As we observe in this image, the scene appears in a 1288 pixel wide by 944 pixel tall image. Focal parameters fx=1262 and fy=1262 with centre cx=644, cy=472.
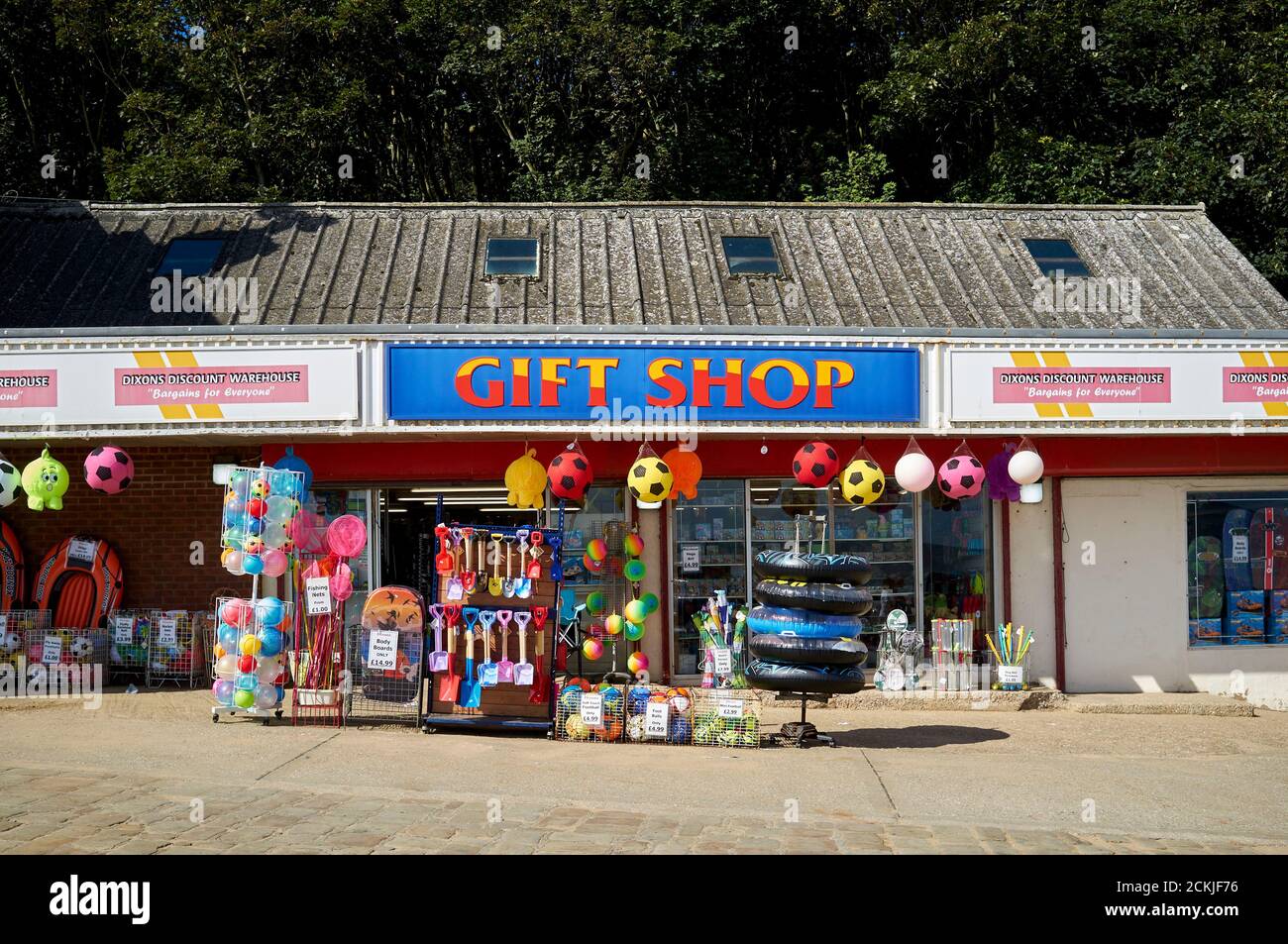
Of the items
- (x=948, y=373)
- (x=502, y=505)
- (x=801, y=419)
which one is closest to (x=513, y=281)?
(x=502, y=505)

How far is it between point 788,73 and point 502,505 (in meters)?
18.4

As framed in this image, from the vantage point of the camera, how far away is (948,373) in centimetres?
1361

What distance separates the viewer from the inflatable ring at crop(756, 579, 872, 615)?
11.2 metres

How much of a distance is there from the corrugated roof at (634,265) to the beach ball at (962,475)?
1.61 m

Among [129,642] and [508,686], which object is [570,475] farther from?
[129,642]

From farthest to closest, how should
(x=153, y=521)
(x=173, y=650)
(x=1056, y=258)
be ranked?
(x=1056, y=258)
(x=153, y=521)
(x=173, y=650)

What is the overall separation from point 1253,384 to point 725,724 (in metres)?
7.17

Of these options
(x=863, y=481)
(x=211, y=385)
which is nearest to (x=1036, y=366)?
(x=863, y=481)

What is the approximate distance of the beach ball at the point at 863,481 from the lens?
12.4 meters

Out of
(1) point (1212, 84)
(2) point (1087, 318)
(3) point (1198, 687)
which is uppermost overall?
(1) point (1212, 84)

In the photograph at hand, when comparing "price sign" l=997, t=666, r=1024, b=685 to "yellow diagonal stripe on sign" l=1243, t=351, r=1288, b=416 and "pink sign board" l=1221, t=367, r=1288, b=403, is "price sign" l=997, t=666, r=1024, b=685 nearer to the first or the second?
"pink sign board" l=1221, t=367, r=1288, b=403

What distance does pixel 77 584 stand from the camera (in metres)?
14.6

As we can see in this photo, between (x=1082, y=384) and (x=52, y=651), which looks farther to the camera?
(x=52, y=651)

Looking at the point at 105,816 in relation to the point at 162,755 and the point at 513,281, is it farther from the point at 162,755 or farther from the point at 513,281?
the point at 513,281
